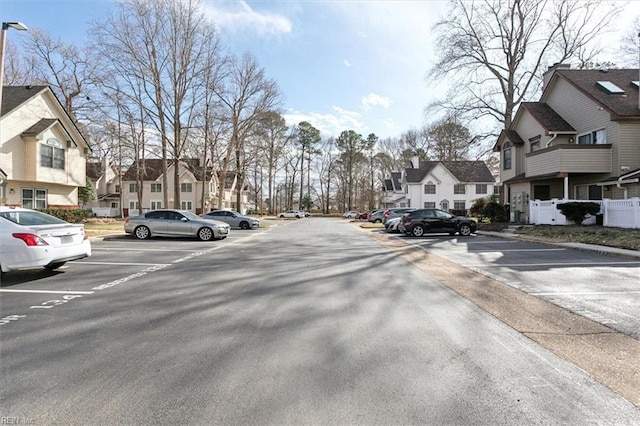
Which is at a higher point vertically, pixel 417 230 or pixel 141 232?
pixel 141 232

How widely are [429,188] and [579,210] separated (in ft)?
123

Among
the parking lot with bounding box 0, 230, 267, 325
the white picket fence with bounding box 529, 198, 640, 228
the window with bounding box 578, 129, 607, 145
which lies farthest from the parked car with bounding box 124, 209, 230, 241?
the window with bounding box 578, 129, 607, 145

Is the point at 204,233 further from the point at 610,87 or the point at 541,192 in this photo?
the point at 610,87

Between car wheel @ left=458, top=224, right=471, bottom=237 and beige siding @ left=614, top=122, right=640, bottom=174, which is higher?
beige siding @ left=614, top=122, right=640, bottom=174

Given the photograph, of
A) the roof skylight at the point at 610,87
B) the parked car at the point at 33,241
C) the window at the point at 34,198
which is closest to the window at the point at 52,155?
the window at the point at 34,198

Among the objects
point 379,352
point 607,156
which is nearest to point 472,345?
point 379,352

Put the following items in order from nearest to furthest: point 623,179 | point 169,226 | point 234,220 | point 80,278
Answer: point 80,278
point 169,226
point 623,179
point 234,220

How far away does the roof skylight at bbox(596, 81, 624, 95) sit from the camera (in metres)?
21.6

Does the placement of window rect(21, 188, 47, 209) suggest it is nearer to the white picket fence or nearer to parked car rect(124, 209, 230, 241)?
parked car rect(124, 209, 230, 241)

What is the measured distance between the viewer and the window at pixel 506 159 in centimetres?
2826

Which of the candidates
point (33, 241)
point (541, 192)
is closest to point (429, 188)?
point (541, 192)

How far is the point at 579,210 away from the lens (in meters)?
19.1

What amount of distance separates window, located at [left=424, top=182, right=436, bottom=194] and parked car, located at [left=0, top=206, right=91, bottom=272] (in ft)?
171

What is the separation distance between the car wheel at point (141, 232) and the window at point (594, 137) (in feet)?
77.5
